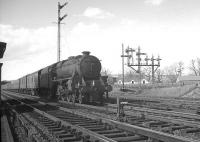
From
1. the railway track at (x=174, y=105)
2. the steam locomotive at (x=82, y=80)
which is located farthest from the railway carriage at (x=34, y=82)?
the railway track at (x=174, y=105)

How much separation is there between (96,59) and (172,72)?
139357mm

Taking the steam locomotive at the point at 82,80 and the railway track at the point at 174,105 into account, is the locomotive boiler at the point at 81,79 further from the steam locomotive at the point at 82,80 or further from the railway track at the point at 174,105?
the railway track at the point at 174,105

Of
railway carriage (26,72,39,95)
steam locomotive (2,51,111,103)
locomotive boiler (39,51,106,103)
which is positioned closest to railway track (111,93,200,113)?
steam locomotive (2,51,111,103)

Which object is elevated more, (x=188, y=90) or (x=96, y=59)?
(x=96, y=59)

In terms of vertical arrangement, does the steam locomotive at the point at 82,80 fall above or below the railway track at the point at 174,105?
above

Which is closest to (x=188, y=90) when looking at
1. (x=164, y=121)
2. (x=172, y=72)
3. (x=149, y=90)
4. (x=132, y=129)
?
(x=149, y=90)

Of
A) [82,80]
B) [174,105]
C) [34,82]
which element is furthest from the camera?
[34,82]

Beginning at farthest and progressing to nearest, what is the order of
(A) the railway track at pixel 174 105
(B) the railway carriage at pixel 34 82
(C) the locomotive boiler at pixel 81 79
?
1. (B) the railway carriage at pixel 34 82
2. (C) the locomotive boiler at pixel 81 79
3. (A) the railway track at pixel 174 105

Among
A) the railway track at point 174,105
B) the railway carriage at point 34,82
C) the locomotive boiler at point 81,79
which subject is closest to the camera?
the railway track at point 174,105

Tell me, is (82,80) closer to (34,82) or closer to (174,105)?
(174,105)

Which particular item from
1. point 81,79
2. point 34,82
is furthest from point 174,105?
point 34,82

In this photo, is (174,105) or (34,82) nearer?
(174,105)

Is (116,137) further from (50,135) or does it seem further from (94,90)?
(94,90)

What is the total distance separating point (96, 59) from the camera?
61.1 feet
